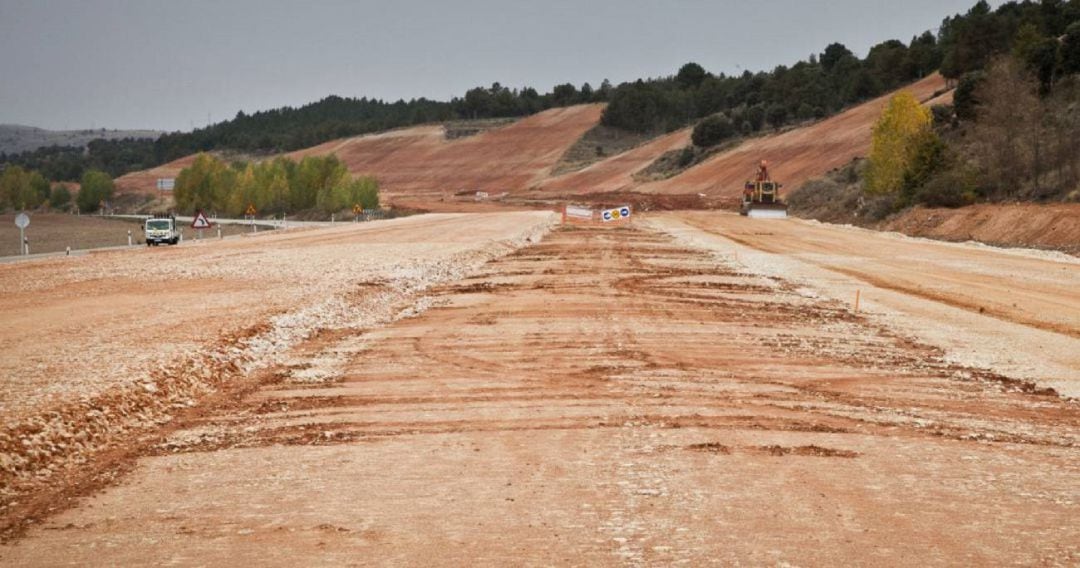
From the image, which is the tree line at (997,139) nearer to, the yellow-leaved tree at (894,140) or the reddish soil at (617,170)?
the yellow-leaved tree at (894,140)

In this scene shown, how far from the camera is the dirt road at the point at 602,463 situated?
7.73 m

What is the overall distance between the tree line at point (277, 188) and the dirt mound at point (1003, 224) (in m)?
65.4

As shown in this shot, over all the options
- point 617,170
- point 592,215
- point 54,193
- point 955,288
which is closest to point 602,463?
point 955,288

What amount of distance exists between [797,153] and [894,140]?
53.0 metres

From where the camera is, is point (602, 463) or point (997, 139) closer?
point (602, 463)

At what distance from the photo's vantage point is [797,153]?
411 feet

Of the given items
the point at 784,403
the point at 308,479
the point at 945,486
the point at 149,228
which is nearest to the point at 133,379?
the point at 308,479

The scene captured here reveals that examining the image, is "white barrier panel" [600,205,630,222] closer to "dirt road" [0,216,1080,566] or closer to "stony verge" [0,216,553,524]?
"stony verge" [0,216,553,524]

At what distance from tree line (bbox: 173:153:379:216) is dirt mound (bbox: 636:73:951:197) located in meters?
40.3

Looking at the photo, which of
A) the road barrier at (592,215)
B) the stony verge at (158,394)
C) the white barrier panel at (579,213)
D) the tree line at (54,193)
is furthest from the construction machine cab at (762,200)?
the tree line at (54,193)

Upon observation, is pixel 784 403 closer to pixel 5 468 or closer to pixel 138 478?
pixel 138 478

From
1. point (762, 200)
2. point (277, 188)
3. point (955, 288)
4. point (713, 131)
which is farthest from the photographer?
point (713, 131)

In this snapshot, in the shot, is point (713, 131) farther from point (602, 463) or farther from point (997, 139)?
point (602, 463)

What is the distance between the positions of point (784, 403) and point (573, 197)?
4418 inches
